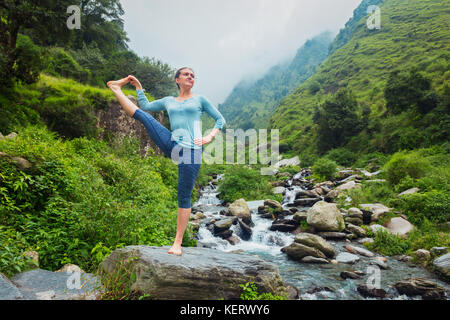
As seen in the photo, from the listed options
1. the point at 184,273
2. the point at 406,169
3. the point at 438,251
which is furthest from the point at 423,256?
the point at 184,273

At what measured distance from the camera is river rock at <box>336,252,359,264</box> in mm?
9266

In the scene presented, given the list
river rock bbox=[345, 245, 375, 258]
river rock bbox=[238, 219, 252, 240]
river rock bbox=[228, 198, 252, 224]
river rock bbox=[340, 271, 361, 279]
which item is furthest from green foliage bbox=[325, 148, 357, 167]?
river rock bbox=[340, 271, 361, 279]

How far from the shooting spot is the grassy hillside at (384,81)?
24803 mm

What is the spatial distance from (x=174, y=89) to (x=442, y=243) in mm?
29408

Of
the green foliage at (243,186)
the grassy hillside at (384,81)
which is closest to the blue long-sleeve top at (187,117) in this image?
the green foliage at (243,186)

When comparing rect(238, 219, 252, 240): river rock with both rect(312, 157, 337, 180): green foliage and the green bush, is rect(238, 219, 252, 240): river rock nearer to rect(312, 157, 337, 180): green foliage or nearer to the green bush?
the green bush

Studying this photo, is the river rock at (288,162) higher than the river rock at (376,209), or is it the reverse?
the river rock at (288,162)

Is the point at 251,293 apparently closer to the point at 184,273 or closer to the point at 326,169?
the point at 184,273

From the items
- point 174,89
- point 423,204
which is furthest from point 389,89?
point 174,89

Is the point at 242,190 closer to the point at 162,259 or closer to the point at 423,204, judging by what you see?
the point at 423,204

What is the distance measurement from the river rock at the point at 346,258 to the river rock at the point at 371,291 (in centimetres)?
205

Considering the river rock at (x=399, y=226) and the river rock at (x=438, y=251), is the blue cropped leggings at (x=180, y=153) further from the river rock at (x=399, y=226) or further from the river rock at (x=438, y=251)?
the river rock at (x=399, y=226)

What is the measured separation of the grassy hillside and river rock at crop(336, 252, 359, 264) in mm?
18789

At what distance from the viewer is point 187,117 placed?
3.11 metres
